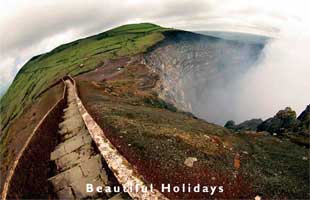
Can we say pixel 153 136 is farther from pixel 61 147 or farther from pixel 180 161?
pixel 61 147

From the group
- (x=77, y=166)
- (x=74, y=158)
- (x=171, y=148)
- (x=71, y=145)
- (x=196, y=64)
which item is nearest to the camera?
(x=171, y=148)

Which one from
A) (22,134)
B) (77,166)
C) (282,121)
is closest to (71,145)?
(77,166)

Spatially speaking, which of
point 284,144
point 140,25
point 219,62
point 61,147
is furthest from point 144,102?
point 140,25

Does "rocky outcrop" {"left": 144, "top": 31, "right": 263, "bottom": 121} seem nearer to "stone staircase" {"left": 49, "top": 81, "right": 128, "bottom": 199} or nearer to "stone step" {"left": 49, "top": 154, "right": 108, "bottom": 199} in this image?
"stone staircase" {"left": 49, "top": 81, "right": 128, "bottom": 199}

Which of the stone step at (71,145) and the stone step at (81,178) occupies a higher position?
the stone step at (71,145)

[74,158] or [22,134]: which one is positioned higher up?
[74,158]

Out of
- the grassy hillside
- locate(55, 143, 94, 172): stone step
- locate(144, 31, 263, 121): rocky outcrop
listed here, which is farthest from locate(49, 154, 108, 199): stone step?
the grassy hillside

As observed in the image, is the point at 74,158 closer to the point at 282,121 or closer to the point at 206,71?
the point at 282,121

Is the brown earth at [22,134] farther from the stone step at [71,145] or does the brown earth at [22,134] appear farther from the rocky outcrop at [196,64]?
the rocky outcrop at [196,64]

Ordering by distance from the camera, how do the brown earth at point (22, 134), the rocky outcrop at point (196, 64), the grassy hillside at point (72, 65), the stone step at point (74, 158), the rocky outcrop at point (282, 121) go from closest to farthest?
the stone step at point (74, 158)
the rocky outcrop at point (282, 121)
the brown earth at point (22, 134)
the rocky outcrop at point (196, 64)
the grassy hillside at point (72, 65)

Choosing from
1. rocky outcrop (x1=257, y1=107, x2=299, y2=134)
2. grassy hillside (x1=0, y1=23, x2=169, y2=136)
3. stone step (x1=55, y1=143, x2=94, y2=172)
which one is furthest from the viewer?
grassy hillside (x1=0, y1=23, x2=169, y2=136)

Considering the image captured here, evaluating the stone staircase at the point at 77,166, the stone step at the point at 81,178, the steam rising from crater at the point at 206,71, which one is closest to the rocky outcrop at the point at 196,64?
the steam rising from crater at the point at 206,71
